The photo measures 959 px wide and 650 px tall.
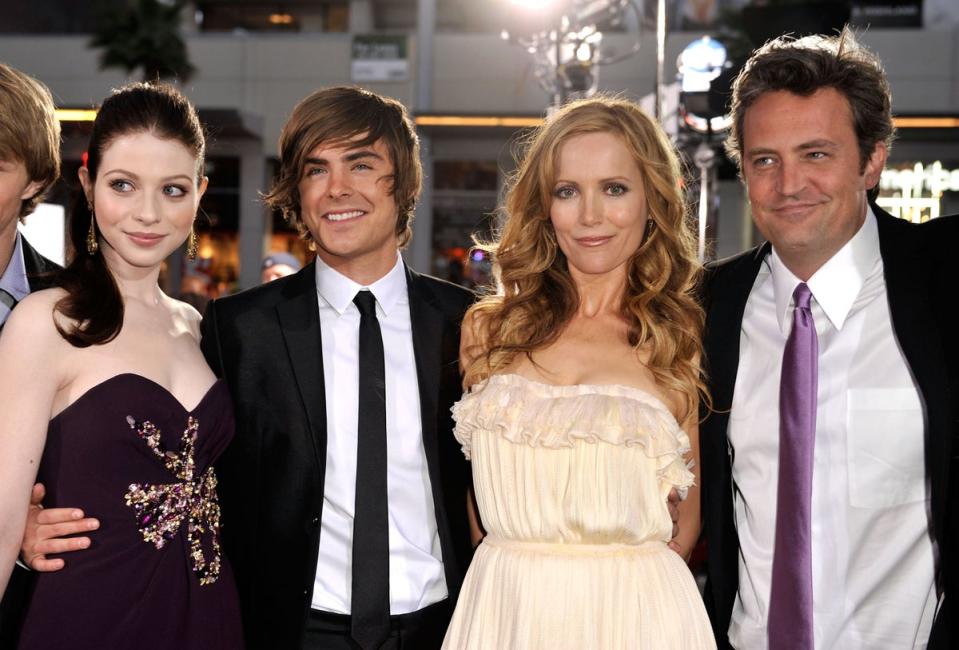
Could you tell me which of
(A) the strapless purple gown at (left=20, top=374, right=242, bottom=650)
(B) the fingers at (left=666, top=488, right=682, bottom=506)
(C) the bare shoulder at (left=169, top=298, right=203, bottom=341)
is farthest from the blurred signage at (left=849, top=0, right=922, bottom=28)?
(A) the strapless purple gown at (left=20, top=374, right=242, bottom=650)

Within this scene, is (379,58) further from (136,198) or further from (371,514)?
(371,514)

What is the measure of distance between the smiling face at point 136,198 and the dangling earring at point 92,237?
0.02 metres

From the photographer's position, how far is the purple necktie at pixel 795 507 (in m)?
2.30

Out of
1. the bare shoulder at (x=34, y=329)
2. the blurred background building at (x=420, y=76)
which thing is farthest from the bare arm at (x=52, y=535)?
the blurred background building at (x=420, y=76)

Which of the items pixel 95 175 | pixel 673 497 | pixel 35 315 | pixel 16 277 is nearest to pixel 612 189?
pixel 673 497

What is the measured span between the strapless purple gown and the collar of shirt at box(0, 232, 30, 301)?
0.48m

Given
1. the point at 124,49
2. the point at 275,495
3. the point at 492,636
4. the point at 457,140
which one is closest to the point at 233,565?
the point at 275,495

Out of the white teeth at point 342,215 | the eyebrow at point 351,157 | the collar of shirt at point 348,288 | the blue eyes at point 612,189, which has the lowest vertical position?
the collar of shirt at point 348,288

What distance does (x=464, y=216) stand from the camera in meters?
15.9

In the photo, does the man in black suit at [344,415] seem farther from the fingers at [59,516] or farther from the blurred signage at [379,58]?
the blurred signage at [379,58]

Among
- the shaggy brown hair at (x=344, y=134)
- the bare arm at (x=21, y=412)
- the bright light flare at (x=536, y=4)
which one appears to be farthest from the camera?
the bright light flare at (x=536, y=4)

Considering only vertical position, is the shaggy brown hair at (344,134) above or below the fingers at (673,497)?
above

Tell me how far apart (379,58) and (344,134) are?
530 inches

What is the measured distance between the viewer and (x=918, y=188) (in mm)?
13328
